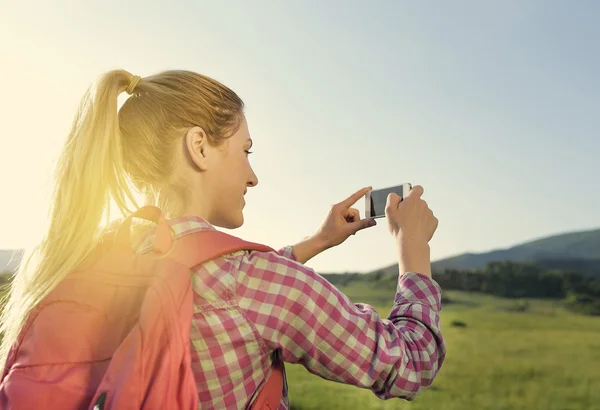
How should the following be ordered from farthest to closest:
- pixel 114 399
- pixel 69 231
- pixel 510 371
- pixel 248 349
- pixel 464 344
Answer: pixel 464 344
pixel 510 371
pixel 69 231
pixel 248 349
pixel 114 399


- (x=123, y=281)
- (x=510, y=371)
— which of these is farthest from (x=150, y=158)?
(x=510, y=371)

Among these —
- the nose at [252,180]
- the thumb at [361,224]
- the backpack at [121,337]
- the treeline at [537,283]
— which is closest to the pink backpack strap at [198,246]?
the backpack at [121,337]

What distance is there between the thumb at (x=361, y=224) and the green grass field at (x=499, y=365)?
3.68 metres

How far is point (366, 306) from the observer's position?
112 centimetres

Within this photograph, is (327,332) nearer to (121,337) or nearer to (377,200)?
(121,337)

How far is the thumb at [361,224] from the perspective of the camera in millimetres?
1512

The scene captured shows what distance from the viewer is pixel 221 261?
103 centimetres

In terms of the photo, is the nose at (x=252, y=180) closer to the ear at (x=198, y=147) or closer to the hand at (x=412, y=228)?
the ear at (x=198, y=147)

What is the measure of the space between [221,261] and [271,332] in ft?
0.46

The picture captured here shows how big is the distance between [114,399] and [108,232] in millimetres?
357

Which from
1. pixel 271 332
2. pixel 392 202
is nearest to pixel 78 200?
pixel 271 332

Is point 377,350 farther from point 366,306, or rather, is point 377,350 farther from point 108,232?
point 108,232

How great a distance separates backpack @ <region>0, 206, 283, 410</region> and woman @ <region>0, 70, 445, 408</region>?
1.3 inches

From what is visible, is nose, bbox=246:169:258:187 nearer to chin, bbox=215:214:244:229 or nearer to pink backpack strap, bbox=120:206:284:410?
chin, bbox=215:214:244:229
